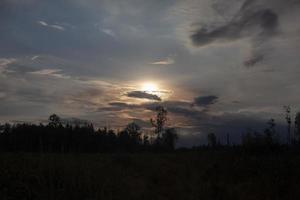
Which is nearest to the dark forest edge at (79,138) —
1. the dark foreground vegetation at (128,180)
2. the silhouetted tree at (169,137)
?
the silhouetted tree at (169,137)

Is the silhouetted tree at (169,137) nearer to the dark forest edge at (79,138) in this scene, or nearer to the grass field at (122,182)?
the dark forest edge at (79,138)

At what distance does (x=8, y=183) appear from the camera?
31.8 ft

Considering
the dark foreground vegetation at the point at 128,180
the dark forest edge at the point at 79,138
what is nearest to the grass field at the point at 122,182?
the dark foreground vegetation at the point at 128,180

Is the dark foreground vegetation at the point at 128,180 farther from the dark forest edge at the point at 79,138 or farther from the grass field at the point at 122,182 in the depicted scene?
the dark forest edge at the point at 79,138

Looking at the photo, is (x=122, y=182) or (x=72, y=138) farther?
(x=72, y=138)

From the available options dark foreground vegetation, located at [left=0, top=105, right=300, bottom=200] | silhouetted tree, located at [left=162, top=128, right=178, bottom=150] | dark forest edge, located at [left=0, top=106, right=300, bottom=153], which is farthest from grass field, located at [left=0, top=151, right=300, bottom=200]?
silhouetted tree, located at [left=162, top=128, right=178, bottom=150]

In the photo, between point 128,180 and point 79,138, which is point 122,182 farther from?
point 79,138

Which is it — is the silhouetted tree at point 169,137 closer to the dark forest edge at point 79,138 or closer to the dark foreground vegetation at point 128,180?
the dark forest edge at point 79,138

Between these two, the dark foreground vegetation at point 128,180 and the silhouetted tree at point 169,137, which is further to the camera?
the silhouetted tree at point 169,137

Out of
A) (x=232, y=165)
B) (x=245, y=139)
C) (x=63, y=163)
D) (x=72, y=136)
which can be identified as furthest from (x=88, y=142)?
(x=63, y=163)

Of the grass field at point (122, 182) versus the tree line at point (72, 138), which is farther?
the tree line at point (72, 138)

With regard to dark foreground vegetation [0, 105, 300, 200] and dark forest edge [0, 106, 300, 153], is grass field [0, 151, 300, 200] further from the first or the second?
dark forest edge [0, 106, 300, 153]

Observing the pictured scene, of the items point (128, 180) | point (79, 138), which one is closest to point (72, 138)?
point (79, 138)

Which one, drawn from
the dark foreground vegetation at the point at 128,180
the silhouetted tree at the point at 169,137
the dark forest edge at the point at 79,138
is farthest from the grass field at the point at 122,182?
the silhouetted tree at the point at 169,137
